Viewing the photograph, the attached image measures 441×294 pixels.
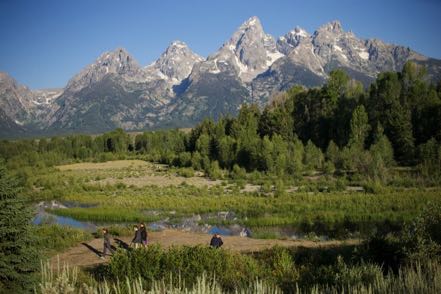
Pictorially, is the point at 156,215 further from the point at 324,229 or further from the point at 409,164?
the point at 409,164

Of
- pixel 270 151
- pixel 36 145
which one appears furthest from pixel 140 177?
pixel 36 145

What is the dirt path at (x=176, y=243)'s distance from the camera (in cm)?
2286

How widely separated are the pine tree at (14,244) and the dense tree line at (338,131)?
145 feet

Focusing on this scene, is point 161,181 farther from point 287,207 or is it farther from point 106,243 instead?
point 106,243

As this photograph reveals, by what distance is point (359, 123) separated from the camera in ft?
204

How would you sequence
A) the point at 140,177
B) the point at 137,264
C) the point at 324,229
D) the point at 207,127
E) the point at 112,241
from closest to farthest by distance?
the point at 137,264 → the point at 112,241 → the point at 324,229 → the point at 140,177 → the point at 207,127

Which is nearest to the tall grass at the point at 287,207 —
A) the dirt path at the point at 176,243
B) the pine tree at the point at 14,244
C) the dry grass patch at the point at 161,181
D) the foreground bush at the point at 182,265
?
the dirt path at the point at 176,243

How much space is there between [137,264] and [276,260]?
5960mm

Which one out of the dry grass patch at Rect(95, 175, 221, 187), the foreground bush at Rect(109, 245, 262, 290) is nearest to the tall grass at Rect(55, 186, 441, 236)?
the dry grass patch at Rect(95, 175, 221, 187)

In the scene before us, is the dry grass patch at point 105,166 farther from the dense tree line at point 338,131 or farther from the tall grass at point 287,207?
the tall grass at point 287,207

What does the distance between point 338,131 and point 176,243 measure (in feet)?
160

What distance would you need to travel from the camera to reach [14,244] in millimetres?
12469

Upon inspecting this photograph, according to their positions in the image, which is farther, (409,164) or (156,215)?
(409,164)

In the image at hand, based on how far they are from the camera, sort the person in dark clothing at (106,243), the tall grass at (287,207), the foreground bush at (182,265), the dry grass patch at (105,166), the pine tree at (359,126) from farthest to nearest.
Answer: the dry grass patch at (105,166) → the pine tree at (359,126) → the tall grass at (287,207) → the person in dark clothing at (106,243) → the foreground bush at (182,265)
